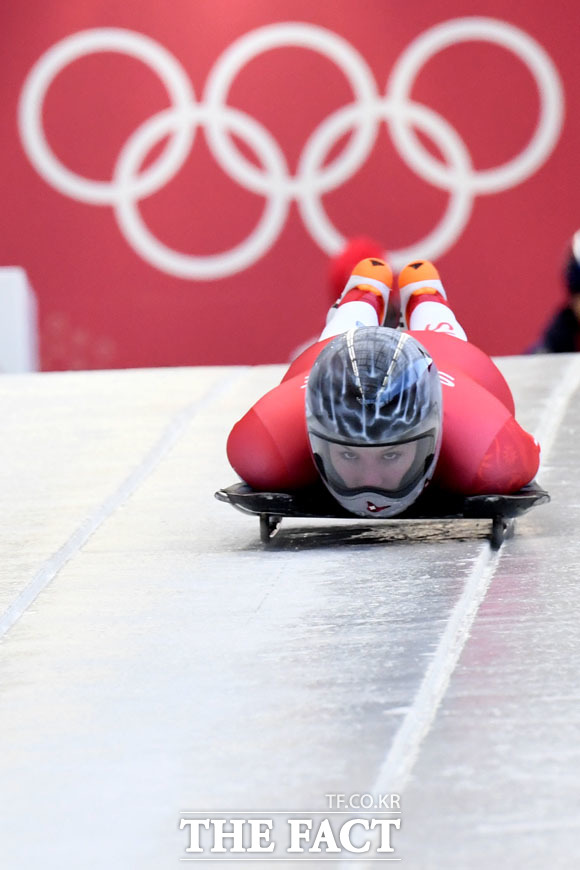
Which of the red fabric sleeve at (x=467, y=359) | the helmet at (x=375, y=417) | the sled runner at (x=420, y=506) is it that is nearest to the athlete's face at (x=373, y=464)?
the helmet at (x=375, y=417)

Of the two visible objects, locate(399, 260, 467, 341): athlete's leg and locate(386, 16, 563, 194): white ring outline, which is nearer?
locate(399, 260, 467, 341): athlete's leg

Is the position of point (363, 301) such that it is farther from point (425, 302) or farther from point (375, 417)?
point (375, 417)

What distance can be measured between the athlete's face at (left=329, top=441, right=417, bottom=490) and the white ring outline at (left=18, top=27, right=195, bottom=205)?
6.25 meters

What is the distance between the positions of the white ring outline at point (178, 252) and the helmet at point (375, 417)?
5994 millimetres

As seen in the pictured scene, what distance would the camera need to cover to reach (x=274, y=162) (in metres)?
8.93

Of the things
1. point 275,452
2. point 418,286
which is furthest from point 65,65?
point 275,452

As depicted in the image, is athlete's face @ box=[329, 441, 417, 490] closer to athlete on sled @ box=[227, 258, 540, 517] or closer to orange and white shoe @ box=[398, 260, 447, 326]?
athlete on sled @ box=[227, 258, 540, 517]

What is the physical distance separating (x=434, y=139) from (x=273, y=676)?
23.2 feet

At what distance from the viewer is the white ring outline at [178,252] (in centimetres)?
891

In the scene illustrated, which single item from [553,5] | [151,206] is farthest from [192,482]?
[553,5]

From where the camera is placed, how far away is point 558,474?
4.00 metres

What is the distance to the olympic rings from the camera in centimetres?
881

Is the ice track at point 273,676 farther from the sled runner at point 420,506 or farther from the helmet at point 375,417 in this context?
the helmet at point 375,417

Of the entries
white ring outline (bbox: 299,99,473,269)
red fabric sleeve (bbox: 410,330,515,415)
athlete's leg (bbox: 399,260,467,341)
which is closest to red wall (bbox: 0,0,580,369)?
white ring outline (bbox: 299,99,473,269)
